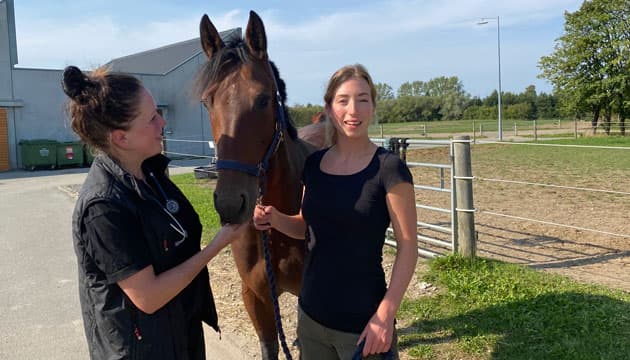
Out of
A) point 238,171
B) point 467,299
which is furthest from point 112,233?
point 467,299

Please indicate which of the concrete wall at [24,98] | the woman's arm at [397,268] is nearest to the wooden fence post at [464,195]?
the woman's arm at [397,268]

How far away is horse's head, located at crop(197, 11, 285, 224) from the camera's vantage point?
190 cm

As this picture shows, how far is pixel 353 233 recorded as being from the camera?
166 cm

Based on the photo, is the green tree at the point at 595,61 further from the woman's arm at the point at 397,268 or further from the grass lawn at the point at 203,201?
the woman's arm at the point at 397,268

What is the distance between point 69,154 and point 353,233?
20.8m

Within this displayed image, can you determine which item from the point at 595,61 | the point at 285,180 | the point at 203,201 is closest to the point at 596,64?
the point at 595,61

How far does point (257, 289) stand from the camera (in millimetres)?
2811

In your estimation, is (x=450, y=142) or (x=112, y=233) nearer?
(x=112, y=233)

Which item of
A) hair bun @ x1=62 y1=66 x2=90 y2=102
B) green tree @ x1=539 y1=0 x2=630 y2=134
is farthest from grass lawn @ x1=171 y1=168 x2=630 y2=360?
green tree @ x1=539 y1=0 x2=630 y2=134

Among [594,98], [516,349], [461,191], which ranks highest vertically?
[594,98]

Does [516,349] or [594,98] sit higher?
[594,98]

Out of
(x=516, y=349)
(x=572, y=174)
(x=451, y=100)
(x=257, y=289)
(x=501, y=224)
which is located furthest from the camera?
(x=451, y=100)

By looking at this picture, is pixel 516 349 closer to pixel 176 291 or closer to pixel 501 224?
pixel 176 291

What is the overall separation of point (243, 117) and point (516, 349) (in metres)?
2.40
